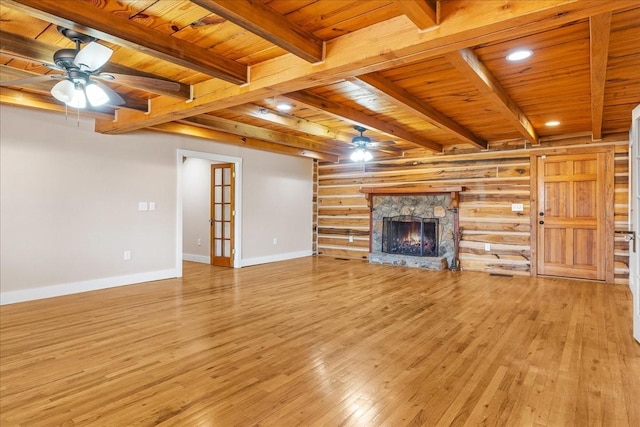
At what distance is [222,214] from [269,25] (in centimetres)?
553

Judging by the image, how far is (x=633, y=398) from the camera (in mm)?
2180

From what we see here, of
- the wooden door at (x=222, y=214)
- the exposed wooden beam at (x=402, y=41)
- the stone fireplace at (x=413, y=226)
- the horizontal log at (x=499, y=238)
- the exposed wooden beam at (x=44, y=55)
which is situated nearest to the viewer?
the exposed wooden beam at (x=402, y=41)

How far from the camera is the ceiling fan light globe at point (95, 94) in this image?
2.88 meters

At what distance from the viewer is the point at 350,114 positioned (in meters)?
4.36

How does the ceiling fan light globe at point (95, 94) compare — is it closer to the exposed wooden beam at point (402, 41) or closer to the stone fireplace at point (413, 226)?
the exposed wooden beam at point (402, 41)

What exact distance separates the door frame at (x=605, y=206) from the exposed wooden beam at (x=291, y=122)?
318 centimetres

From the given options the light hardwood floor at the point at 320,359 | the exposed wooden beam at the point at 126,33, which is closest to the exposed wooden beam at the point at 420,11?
the exposed wooden beam at the point at 126,33

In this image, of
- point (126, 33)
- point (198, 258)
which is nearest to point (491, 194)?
point (198, 258)

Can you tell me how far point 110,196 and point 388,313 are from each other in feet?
13.7

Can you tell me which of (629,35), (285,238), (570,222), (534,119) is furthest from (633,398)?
(285,238)

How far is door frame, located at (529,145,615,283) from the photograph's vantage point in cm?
550

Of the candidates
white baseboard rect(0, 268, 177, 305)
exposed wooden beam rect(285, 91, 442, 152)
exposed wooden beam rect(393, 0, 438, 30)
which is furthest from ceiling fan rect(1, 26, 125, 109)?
white baseboard rect(0, 268, 177, 305)

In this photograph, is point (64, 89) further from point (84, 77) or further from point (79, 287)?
point (79, 287)

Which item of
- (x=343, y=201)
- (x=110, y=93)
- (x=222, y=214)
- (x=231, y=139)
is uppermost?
(x=231, y=139)
